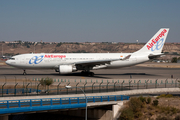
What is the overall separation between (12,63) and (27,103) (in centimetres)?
3094

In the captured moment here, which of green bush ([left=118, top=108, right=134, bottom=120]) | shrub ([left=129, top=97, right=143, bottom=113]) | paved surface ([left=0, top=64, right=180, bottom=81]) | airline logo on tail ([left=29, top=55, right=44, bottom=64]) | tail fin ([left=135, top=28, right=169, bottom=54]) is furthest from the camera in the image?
tail fin ([left=135, top=28, right=169, bottom=54])

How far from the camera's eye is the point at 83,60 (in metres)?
59.9

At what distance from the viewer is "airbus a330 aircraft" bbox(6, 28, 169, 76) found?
184ft


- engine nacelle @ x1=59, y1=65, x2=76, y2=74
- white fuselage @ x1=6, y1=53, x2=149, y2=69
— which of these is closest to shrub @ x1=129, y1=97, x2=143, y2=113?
white fuselage @ x1=6, y1=53, x2=149, y2=69

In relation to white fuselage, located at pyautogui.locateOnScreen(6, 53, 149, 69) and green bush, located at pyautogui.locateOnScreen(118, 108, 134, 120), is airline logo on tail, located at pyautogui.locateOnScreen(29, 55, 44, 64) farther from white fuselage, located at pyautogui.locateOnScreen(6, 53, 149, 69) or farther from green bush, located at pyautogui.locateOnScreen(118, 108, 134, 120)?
green bush, located at pyautogui.locateOnScreen(118, 108, 134, 120)

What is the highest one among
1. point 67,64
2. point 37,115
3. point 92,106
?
point 67,64

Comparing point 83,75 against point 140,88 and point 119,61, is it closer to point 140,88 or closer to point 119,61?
point 119,61

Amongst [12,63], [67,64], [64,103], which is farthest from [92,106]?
[12,63]

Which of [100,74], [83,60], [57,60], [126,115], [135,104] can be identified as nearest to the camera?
[126,115]

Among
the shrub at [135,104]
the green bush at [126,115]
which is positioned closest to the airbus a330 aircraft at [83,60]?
the shrub at [135,104]

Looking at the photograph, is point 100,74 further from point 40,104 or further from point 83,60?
point 40,104

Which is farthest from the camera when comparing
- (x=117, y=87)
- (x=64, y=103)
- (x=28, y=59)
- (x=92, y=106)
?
(x=28, y=59)

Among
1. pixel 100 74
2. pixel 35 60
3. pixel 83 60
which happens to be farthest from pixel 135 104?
pixel 100 74

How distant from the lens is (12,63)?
56.6 m
